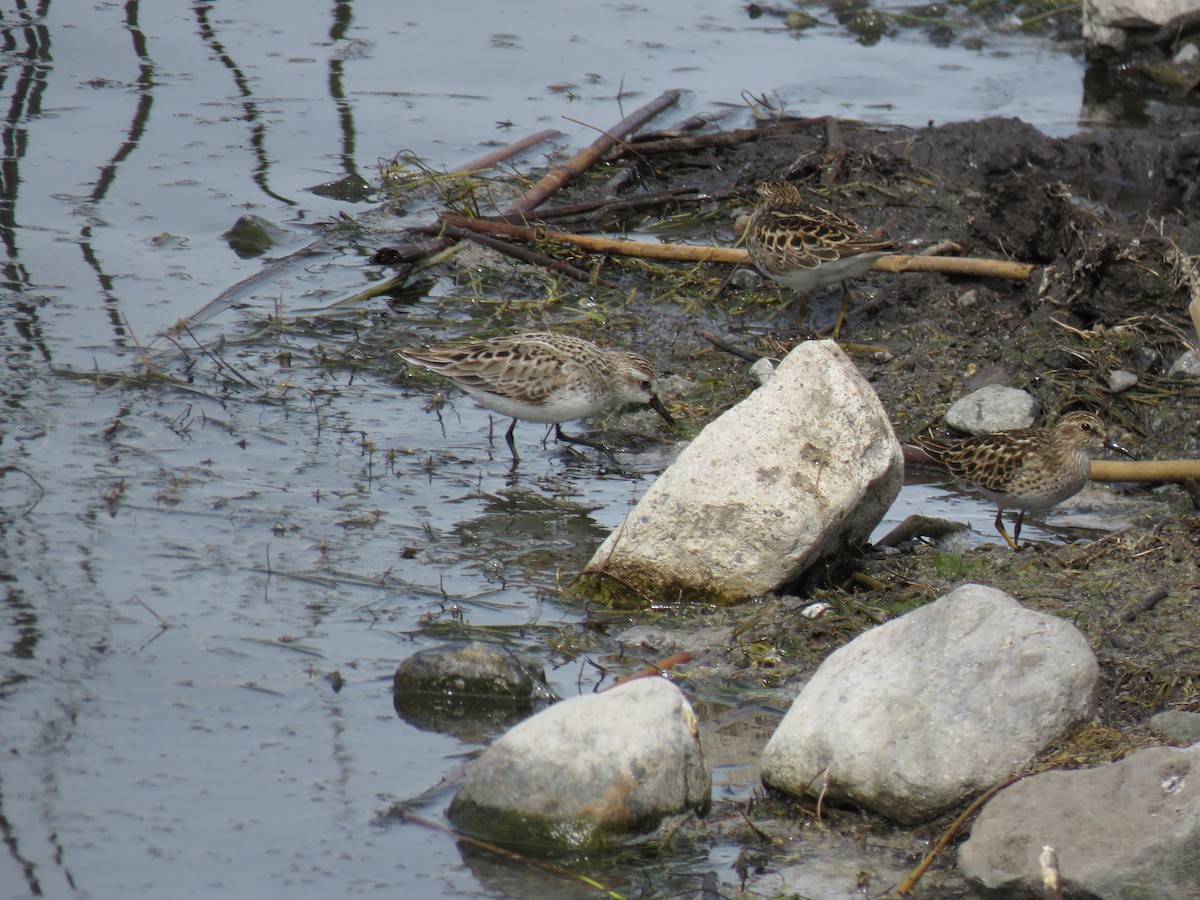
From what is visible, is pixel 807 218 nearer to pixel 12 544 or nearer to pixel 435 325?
pixel 435 325

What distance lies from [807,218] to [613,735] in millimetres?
5598

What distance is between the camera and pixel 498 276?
11078 millimetres

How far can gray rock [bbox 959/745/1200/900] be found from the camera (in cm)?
475

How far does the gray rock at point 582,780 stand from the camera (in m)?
5.18

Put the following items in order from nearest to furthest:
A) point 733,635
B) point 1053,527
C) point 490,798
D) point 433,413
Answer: point 490,798 → point 733,635 → point 1053,527 → point 433,413

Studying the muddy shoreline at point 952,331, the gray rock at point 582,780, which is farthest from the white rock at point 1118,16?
the gray rock at point 582,780

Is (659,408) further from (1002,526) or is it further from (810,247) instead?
(1002,526)

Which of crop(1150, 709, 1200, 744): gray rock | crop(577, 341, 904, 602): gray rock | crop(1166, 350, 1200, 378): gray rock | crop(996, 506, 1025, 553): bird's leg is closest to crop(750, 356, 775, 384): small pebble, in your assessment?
crop(996, 506, 1025, 553): bird's leg

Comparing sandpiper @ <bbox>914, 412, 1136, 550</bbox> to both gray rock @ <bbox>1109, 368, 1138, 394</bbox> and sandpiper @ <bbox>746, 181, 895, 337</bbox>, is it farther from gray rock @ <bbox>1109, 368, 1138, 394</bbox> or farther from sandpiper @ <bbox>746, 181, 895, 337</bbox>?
sandpiper @ <bbox>746, 181, 895, 337</bbox>

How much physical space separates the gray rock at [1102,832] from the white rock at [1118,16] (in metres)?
12.6

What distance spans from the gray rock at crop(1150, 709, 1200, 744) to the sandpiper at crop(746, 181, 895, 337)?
4648mm

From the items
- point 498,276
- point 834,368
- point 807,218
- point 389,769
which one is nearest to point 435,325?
point 498,276

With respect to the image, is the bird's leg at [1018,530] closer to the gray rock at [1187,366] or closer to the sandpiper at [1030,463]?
the sandpiper at [1030,463]

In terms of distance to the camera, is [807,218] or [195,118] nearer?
[807,218]
